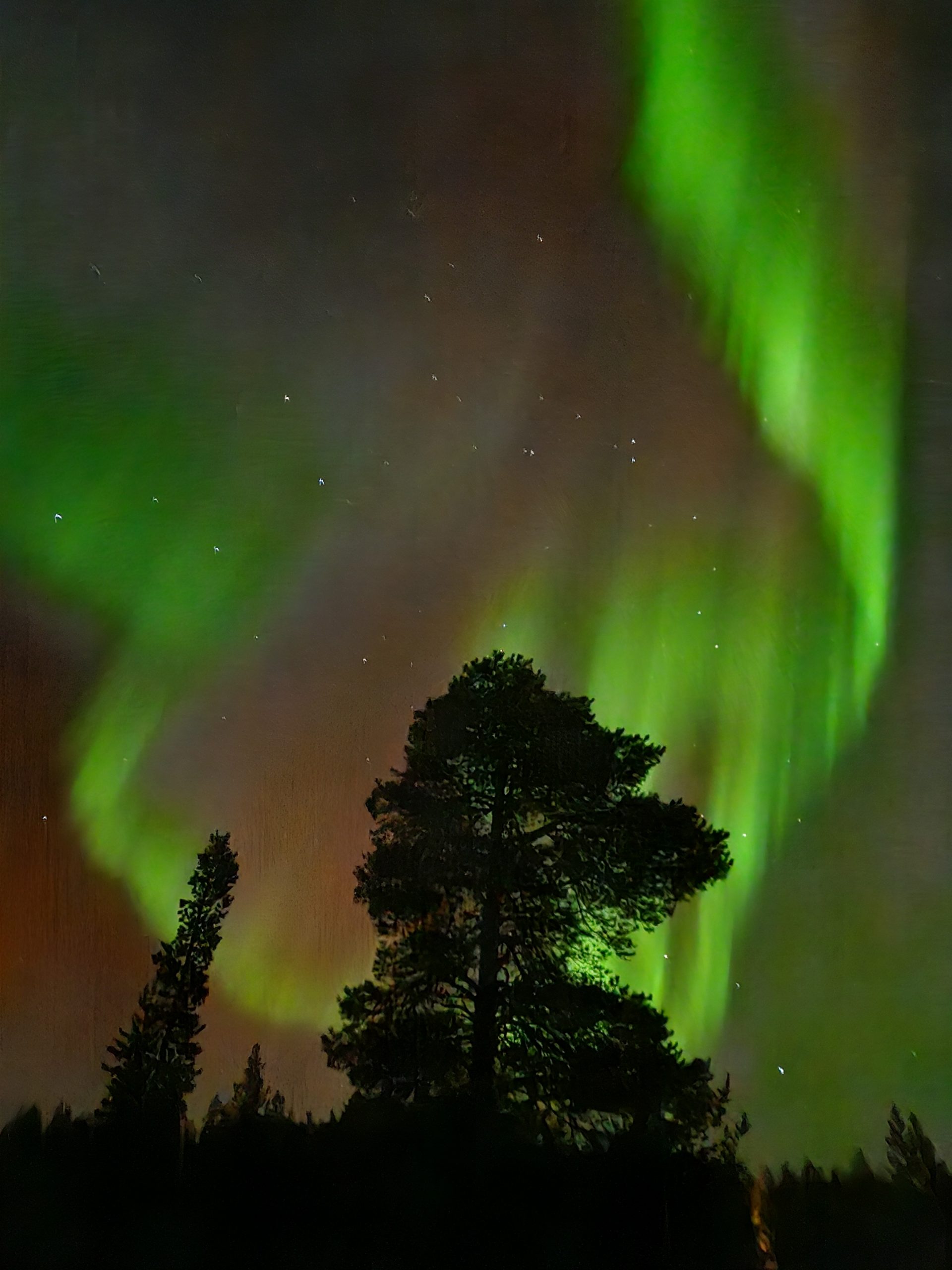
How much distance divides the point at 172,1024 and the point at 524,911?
61cm

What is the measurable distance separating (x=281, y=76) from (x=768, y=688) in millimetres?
1352

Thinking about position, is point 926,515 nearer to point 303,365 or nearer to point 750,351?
point 750,351

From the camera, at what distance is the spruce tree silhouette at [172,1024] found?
158cm

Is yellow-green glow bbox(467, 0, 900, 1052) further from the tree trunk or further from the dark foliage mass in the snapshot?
the dark foliage mass

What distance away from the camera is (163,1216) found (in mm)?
1567

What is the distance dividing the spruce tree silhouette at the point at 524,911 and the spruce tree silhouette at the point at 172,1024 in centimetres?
23

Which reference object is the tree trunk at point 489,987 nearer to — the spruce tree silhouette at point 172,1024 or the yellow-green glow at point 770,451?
the yellow-green glow at point 770,451

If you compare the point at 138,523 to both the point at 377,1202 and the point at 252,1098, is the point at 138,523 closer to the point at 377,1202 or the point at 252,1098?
the point at 252,1098

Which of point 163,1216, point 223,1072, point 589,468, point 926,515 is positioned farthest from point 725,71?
point 163,1216

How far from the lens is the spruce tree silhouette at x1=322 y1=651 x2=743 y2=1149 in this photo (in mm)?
1560

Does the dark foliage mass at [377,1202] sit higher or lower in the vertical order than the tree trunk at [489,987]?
lower

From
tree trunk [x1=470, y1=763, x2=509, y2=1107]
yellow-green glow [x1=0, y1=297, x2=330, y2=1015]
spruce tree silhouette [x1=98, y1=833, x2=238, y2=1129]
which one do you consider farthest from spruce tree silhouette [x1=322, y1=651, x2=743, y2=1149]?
yellow-green glow [x1=0, y1=297, x2=330, y2=1015]

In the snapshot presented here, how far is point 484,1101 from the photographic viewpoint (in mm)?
1560

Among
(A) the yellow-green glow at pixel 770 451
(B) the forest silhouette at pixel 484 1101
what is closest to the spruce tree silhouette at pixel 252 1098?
(B) the forest silhouette at pixel 484 1101
